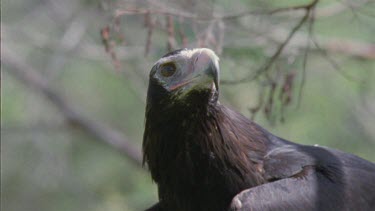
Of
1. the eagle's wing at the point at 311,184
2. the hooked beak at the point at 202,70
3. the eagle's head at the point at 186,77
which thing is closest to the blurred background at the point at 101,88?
the eagle's wing at the point at 311,184

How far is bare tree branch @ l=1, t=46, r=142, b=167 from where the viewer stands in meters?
10.6

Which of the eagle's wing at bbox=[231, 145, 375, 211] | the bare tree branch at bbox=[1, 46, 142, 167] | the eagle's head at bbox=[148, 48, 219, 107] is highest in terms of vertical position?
the eagle's head at bbox=[148, 48, 219, 107]

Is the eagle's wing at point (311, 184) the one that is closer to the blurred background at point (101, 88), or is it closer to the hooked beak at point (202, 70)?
the hooked beak at point (202, 70)

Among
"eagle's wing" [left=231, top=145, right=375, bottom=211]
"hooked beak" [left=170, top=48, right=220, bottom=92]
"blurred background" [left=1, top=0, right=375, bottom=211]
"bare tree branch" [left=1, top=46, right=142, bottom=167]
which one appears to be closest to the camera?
"hooked beak" [left=170, top=48, right=220, bottom=92]

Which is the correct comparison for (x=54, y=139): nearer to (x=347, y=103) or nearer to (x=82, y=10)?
(x=82, y=10)

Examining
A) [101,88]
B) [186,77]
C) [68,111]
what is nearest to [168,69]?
[186,77]

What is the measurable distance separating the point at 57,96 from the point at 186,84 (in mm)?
6005

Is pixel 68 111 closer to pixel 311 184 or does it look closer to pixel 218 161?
pixel 218 161

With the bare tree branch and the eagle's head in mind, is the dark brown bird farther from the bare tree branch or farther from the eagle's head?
the bare tree branch

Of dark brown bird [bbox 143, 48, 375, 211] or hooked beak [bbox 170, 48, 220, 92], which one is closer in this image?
hooked beak [bbox 170, 48, 220, 92]

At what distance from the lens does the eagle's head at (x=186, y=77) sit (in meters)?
Result: 4.89

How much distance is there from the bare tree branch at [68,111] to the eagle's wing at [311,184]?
5579 mm

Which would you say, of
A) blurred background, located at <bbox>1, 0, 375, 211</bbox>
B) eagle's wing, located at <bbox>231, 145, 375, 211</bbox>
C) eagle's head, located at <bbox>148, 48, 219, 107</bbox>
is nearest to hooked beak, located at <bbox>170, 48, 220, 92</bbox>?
eagle's head, located at <bbox>148, 48, 219, 107</bbox>

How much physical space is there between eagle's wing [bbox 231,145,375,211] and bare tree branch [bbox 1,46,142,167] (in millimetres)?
5579
